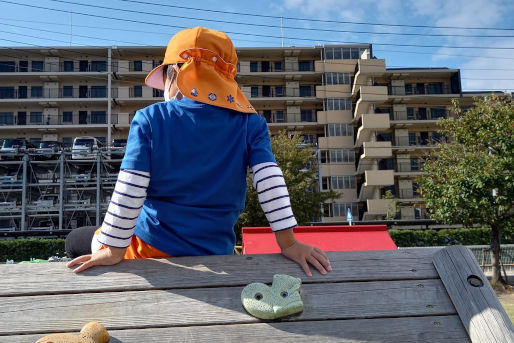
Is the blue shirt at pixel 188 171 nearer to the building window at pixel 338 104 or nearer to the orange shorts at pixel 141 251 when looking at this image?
the orange shorts at pixel 141 251

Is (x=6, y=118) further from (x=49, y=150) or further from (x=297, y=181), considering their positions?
(x=297, y=181)

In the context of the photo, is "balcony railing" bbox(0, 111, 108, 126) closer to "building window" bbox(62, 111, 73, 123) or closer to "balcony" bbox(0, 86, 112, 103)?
"building window" bbox(62, 111, 73, 123)

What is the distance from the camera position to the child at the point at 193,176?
1.75 metres

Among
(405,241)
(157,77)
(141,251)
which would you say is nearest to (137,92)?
(405,241)

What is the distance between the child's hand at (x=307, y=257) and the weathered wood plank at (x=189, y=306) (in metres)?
0.10

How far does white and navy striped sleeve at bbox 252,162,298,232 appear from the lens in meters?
1.85

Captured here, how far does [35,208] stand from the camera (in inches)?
1293

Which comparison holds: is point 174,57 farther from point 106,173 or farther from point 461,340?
point 106,173

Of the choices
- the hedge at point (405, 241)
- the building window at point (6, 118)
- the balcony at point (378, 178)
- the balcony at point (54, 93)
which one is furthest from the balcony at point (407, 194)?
the building window at point (6, 118)

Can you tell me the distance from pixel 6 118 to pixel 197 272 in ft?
146

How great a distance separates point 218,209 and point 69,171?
35197mm

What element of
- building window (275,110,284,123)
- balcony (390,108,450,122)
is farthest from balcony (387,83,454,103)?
building window (275,110,284,123)

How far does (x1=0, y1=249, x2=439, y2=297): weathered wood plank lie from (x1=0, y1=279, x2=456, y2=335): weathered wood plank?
0.04m

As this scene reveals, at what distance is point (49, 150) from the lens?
32.6 m
